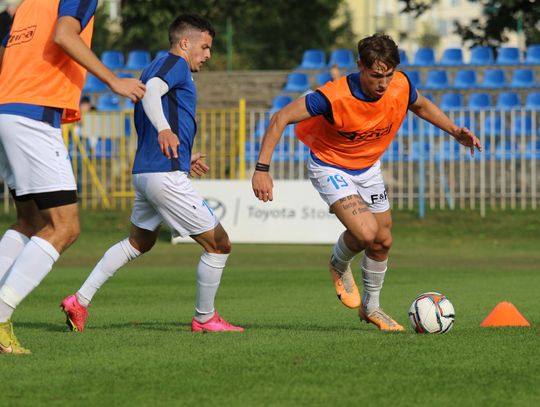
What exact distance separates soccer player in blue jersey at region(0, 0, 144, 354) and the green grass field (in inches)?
20.7

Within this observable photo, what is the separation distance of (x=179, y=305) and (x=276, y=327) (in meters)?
2.96

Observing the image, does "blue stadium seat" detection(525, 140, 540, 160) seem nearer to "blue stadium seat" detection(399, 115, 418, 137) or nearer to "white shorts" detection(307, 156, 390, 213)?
"blue stadium seat" detection(399, 115, 418, 137)

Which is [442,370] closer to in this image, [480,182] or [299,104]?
[299,104]

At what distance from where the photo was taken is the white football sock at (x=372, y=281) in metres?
9.18

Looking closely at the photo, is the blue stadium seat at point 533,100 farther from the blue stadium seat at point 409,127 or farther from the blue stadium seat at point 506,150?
the blue stadium seat at point 409,127

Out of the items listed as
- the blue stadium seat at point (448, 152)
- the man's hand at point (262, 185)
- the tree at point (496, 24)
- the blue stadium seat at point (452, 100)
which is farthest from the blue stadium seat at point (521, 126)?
the man's hand at point (262, 185)

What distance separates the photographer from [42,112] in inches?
287

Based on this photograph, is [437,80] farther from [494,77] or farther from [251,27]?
[251,27]

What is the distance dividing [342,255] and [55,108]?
3.07 metres

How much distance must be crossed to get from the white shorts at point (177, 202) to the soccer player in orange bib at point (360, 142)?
45 centimetres

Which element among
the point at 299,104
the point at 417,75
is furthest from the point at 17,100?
the point at 417,75

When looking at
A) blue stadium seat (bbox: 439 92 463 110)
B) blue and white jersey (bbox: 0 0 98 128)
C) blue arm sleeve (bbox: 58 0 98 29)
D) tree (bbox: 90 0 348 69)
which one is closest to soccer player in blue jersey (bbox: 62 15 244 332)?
blue and white jersey (bbox: 0 0 98 128)

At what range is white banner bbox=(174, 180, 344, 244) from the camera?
841 inches

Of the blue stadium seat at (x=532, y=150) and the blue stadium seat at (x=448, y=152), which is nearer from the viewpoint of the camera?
the blue stadium seat at (x=532, y=150)
